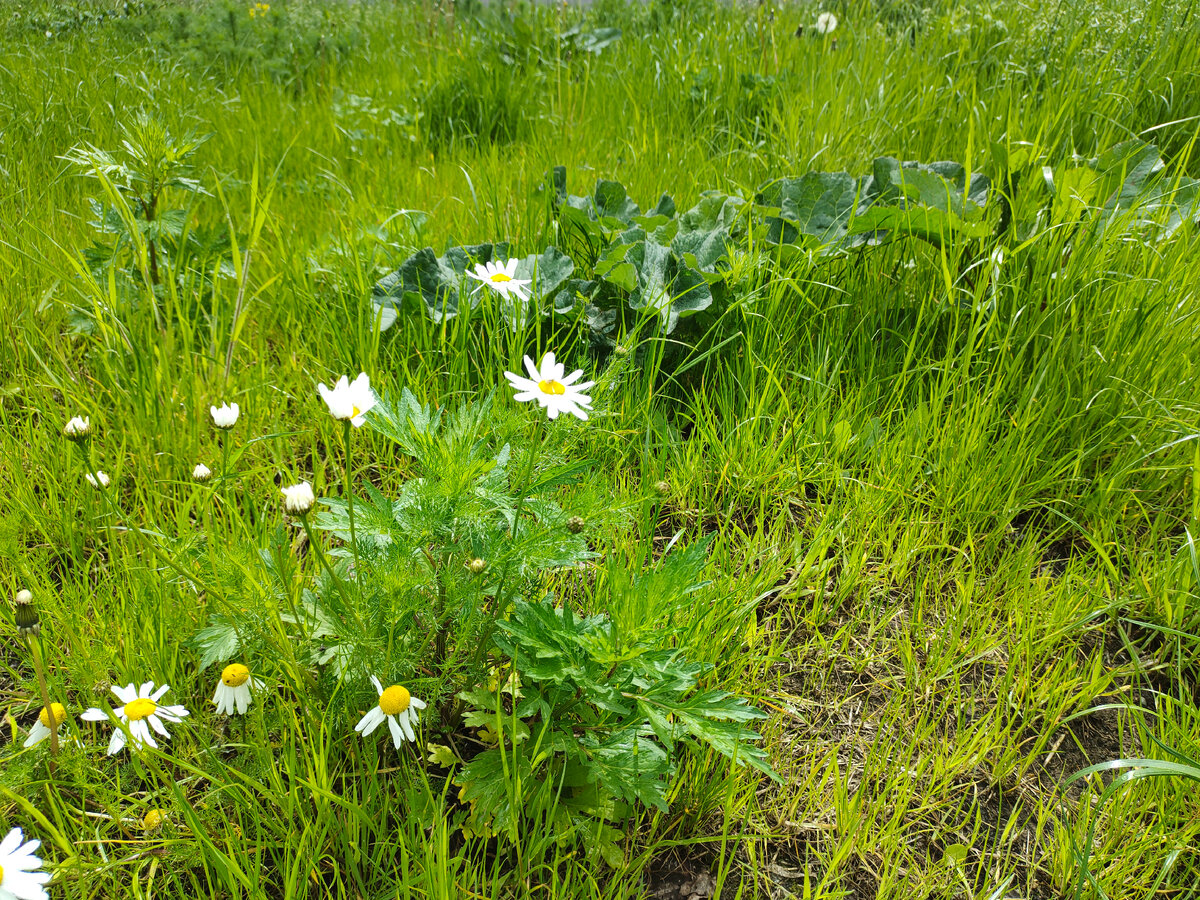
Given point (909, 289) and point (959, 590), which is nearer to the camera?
point (959, 590)

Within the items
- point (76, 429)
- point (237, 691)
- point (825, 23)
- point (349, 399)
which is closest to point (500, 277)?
point (349, 399)

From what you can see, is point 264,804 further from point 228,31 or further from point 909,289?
point 228,31

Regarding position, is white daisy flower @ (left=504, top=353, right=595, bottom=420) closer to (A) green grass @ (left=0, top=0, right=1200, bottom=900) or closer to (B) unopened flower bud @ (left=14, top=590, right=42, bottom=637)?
(A) green grass @ (left=0, top=0, right=1200, bottom=900)

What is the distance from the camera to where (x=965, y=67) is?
3361 mm

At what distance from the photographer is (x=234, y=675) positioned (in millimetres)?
1125

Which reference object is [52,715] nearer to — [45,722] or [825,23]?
[45,722]

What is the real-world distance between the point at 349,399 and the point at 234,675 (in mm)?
427

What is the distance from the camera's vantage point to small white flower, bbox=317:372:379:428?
3.37ft

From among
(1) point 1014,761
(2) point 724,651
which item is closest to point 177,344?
(2) point 724,651

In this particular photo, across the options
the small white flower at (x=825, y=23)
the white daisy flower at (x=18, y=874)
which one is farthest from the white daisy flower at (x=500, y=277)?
the small white flower at (x=825, y=23)

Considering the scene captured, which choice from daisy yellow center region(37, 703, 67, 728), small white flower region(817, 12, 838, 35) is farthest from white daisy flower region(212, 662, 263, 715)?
small white flower region(817, 12, 838, 35)

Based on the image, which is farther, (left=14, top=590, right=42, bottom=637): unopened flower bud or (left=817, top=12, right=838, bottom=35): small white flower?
(left=817, top=12, right=838, bottom=35): small white flower

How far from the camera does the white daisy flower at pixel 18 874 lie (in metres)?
0.85

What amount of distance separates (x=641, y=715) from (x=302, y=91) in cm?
385
